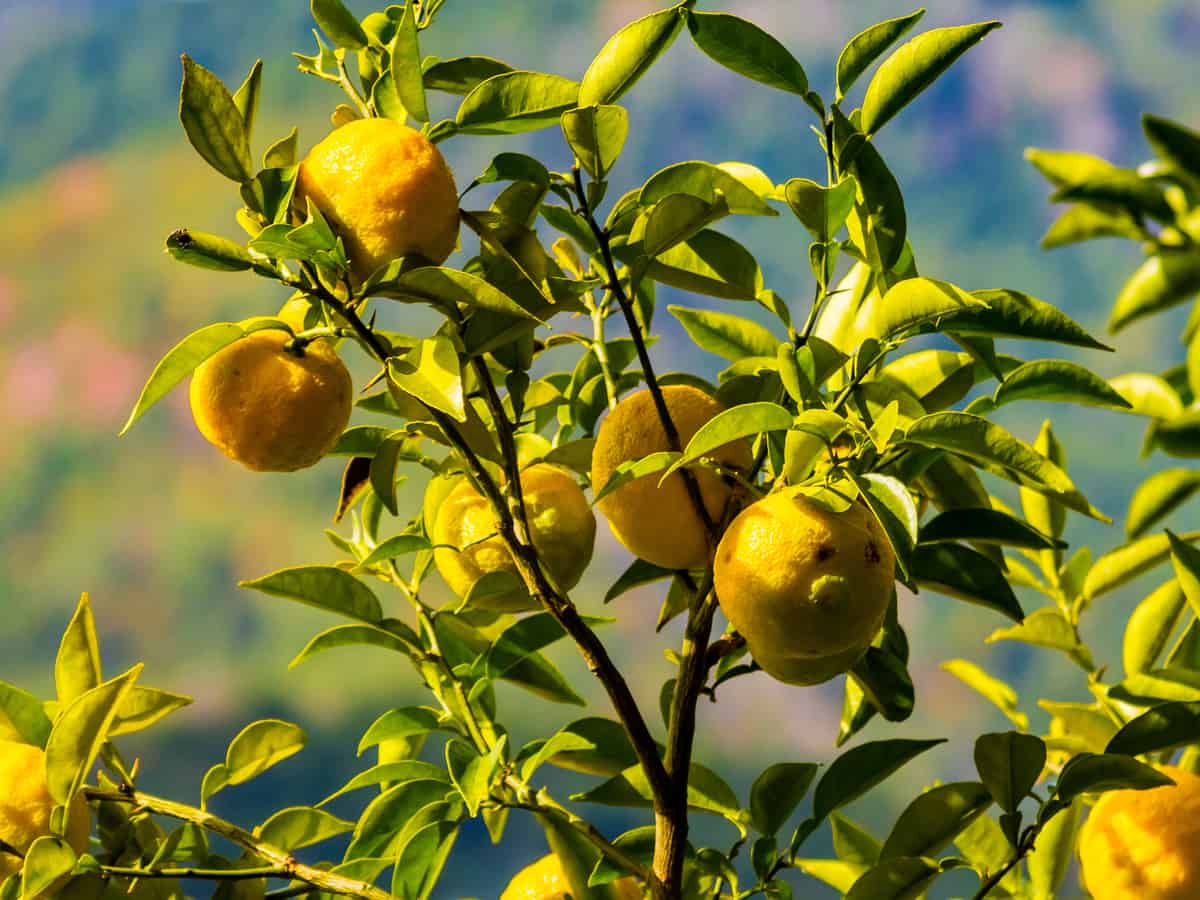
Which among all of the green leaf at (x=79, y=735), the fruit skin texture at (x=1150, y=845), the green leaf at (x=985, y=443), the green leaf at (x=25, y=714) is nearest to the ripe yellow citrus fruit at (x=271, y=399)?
the green leaf at (x=79, y=735)

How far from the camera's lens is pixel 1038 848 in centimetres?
119

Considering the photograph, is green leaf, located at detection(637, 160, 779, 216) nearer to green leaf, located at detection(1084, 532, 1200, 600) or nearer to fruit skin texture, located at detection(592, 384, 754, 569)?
fruit skin texture, located at detection(592, 384, 754, 569)

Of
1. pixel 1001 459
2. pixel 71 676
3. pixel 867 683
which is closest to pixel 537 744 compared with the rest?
pixel 867 683

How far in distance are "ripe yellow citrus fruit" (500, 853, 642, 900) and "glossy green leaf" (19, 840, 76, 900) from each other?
373mm

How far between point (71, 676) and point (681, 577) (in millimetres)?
511

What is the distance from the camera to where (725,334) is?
44.5 inches

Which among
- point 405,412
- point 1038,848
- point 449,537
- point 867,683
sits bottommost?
point 1038,848

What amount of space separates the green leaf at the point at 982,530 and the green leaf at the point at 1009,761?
0.16 m

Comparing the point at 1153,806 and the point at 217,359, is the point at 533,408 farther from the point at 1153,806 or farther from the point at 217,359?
the point at 1153,806

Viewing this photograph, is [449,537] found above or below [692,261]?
below

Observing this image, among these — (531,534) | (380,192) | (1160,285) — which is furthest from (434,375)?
(1160,285)

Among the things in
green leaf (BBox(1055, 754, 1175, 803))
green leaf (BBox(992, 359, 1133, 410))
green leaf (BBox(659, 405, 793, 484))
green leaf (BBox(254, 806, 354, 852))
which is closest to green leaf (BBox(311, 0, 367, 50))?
green leaf (BBox(659, 405, 793, 484))

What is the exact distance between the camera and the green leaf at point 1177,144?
2.06ft

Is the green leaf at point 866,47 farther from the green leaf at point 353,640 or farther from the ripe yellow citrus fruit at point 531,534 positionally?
the green leaf at point 353,640
